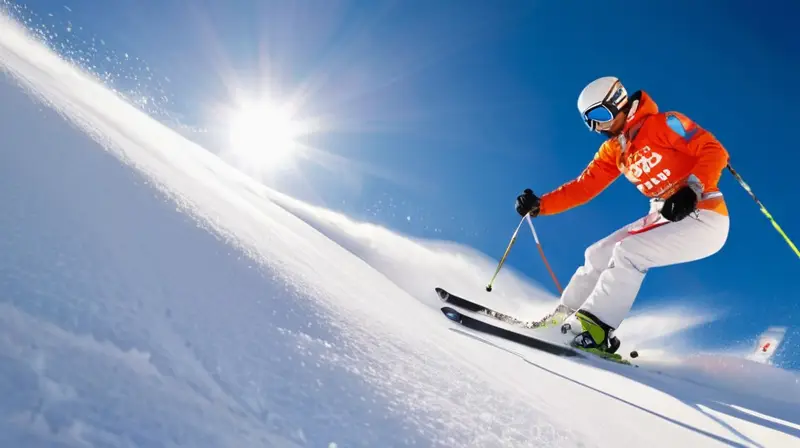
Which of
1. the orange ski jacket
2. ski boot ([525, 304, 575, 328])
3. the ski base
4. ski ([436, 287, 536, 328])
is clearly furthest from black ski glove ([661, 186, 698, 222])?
ski ([436, 287, 536, 328])

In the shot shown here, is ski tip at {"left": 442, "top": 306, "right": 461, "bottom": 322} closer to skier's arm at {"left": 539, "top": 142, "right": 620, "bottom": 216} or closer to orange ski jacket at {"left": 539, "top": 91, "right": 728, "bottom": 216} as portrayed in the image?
skier's arm at {"left": 539, "top": 142, "right": 620, "bottom": 216}

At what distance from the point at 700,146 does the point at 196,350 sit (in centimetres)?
529

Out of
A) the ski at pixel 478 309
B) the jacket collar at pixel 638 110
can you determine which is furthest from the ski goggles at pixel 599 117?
the ski at pixel 478 309

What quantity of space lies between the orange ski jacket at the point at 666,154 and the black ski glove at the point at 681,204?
391mm

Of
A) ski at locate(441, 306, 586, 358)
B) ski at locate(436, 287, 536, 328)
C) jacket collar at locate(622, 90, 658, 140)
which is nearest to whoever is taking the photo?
ski at locate(441, 306, 586, 358)

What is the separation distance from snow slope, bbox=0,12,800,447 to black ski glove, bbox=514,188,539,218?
3662 millimetres

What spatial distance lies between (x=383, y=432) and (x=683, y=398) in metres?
3.04

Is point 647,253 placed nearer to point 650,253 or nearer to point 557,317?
point 650,253

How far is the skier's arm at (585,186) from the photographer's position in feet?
19.5

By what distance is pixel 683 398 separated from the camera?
3191 mm

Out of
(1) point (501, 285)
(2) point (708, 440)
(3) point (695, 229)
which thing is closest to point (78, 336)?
(2) point (708, 440)

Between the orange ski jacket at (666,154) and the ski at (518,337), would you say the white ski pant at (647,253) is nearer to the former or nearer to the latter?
the orange ski jacket at (666,154)

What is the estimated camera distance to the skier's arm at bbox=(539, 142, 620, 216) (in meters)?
5.95

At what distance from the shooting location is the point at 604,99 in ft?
16.8
